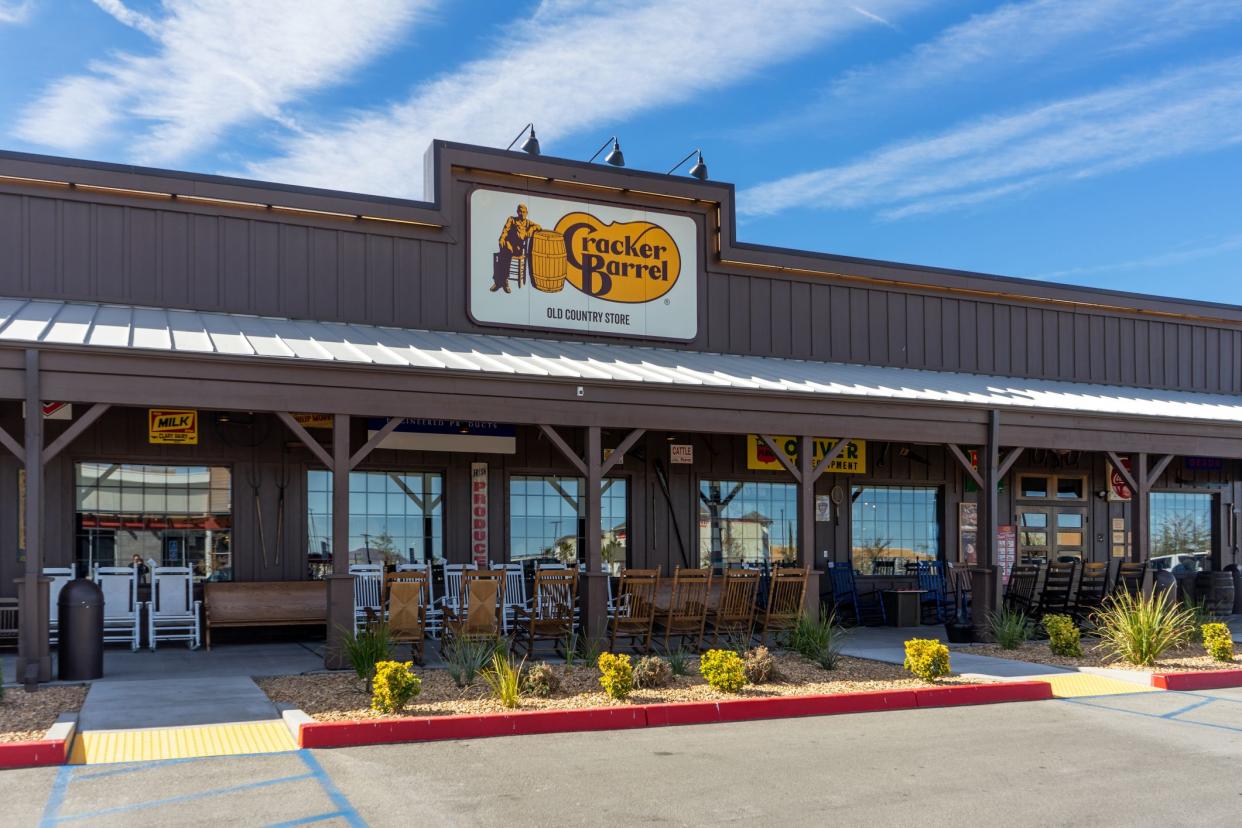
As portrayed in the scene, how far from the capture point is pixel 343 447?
464 inches

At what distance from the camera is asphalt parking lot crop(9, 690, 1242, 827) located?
21.2ft

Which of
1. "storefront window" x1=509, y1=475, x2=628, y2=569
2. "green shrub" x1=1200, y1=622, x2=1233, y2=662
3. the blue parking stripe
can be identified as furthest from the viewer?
"storefront window" x1=509, y1=475, x2=628, y2=569

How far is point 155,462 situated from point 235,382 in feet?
11.3

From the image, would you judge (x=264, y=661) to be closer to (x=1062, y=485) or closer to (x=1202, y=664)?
(x=1202, y=664)

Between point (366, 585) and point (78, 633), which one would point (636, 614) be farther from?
point (78, 633)

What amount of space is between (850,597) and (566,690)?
8.26 meters

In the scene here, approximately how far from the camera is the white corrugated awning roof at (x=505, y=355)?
461 inches

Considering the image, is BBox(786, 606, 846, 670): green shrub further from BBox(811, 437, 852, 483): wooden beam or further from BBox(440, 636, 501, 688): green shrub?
BBox(440, 636, 501, 688): green shrub

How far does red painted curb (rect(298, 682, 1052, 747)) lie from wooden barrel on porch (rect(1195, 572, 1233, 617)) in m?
9.67

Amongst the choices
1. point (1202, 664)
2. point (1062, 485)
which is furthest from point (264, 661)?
point (1062, 485)

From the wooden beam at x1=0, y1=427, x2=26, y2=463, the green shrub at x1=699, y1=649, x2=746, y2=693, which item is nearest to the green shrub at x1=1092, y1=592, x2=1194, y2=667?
the green shrub at x1=699, y1=649, x2=746, y2=693

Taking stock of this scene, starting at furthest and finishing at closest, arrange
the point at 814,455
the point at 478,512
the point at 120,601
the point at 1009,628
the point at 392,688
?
the point at 814,455, the point at 478,512, the point at 1009,628, the point at 120,601, the point at 392,688

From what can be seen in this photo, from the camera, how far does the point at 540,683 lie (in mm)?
9797

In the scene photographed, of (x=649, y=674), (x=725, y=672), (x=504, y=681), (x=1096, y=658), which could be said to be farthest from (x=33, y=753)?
(x=1096, y=658)
